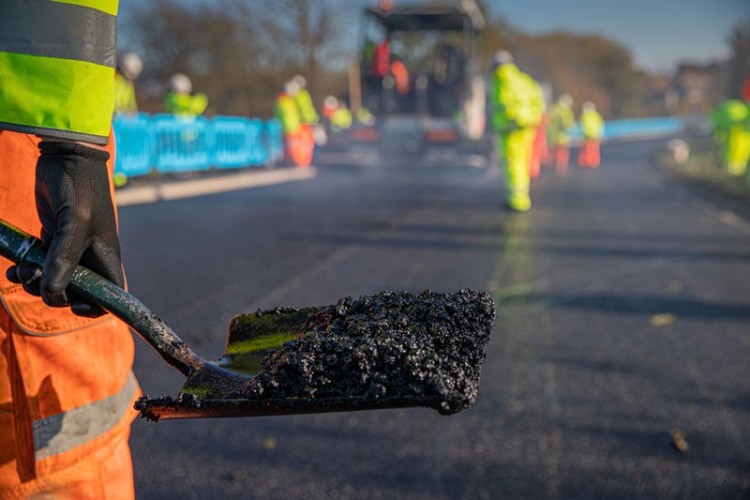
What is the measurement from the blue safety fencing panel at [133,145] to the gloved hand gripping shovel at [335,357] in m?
9.87

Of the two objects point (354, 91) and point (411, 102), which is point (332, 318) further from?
point (354, 91)

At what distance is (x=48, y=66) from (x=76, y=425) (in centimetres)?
71

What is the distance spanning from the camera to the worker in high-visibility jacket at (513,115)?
30.5 feet

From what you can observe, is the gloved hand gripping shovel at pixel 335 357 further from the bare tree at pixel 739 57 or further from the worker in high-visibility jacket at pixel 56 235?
the bare tree at pixel 739 57

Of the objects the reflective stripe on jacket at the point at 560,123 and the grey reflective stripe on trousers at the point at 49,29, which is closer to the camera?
the grey reflective stripe on trousers at the point at 49,29

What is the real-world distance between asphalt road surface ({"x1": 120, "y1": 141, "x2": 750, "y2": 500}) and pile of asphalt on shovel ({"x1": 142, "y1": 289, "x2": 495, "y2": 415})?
1370 mm

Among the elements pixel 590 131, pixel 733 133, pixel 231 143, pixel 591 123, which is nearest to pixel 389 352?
pixel 231 143

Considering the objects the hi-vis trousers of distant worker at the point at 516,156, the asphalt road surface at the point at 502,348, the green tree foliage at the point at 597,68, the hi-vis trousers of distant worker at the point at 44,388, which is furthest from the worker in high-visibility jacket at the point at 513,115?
the green tree foliage at the point at 597,68

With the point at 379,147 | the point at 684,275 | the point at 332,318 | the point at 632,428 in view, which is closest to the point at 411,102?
the point at 379,147

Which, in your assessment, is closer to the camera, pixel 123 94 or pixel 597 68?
pixel 123 94

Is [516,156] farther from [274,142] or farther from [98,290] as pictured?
[274,142]

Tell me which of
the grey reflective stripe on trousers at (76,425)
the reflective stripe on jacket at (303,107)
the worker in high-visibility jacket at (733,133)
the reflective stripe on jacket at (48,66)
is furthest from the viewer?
the reflective stripe on jacket at (303,107)

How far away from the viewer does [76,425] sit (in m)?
1.52

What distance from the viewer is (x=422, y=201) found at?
37.8 ft
